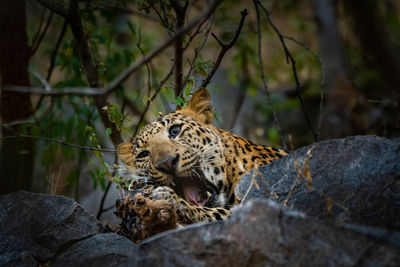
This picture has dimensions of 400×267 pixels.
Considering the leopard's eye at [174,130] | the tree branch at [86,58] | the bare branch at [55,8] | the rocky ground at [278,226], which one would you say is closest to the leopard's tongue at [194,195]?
the rocky ground at [278,226]

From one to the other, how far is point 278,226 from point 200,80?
28.2 ft

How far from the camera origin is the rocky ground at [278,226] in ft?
7.93

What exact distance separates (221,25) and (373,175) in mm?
5669

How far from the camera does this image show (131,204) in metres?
3.41

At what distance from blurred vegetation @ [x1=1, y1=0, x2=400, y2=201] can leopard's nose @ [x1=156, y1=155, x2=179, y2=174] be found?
0.85 meters

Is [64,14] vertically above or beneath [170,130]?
above

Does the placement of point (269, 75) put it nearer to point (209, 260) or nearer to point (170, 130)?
point (170, 130)

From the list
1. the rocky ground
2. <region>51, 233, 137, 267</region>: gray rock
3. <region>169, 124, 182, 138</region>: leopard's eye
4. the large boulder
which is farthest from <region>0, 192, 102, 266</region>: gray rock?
the large boulder

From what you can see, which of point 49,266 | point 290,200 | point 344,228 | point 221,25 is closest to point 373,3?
point 221,25

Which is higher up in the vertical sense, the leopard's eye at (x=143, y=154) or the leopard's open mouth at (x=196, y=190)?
the leopard's eye at (x=143, y=154)

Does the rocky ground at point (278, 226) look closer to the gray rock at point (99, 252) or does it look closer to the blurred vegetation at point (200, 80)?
the gray rock at point (99, 252)

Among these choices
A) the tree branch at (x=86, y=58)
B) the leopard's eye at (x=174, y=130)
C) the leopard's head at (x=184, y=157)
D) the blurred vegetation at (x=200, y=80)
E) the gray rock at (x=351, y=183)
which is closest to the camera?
the gray rock at (x=351, y=183)

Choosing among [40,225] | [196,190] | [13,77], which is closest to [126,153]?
[196,190]

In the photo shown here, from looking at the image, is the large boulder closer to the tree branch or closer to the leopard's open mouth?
the leopard's open mouth
